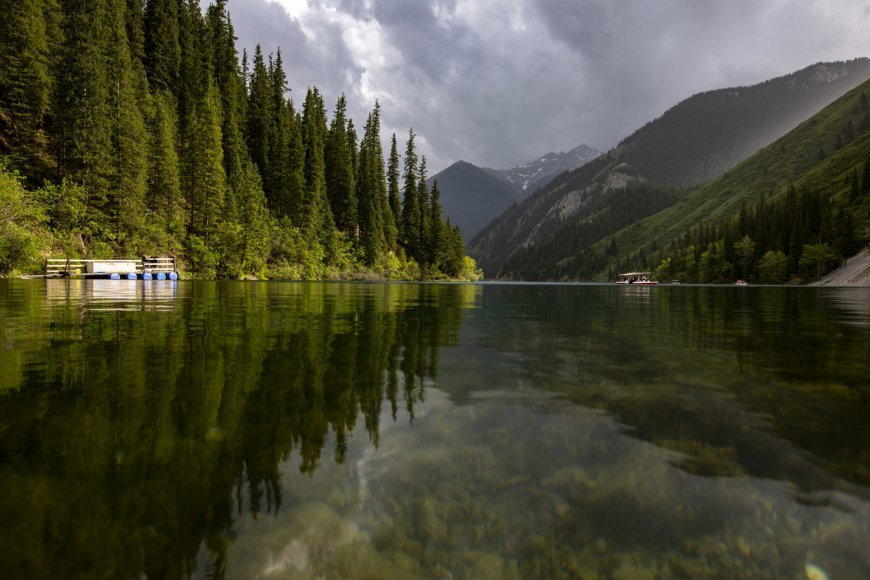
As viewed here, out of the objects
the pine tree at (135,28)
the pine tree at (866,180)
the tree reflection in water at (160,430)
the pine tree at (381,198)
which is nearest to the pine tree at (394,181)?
the pine tree at (381,198)

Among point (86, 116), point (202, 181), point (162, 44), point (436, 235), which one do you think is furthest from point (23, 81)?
point (436, 235)

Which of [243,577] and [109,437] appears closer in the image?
[243,577]

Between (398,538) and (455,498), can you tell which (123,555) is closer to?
(398,538)

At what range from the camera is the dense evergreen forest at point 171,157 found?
143ft

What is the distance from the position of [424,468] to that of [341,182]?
9301 cm

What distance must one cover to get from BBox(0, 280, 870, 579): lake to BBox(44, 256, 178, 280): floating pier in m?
40.0

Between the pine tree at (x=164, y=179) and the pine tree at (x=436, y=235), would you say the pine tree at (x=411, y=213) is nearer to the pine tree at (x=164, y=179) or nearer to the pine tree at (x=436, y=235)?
the pine tree at (x=436, y=235)

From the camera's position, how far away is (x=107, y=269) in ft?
131

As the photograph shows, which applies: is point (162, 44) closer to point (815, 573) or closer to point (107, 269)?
point (107, 269)

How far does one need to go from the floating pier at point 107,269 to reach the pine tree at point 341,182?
4553 cm

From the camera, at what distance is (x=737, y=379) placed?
19.1 ft

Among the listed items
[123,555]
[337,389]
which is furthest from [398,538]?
[337,389]

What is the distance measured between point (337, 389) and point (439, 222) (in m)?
98.2

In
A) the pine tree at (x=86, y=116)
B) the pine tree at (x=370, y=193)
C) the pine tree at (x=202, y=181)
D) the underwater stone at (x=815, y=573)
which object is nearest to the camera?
the underwater stone at (x=815, y=573)
